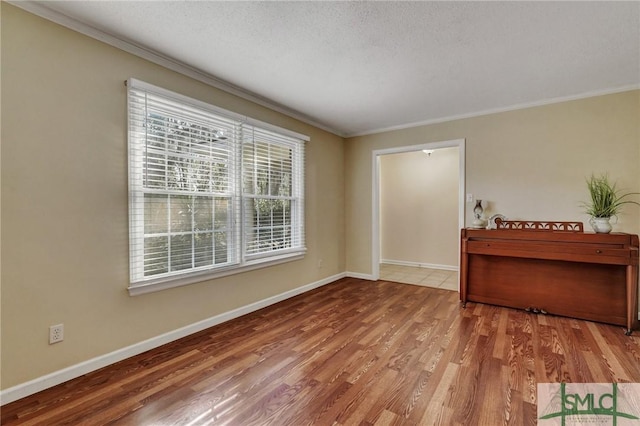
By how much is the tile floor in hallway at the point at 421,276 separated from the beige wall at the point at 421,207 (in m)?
0.30

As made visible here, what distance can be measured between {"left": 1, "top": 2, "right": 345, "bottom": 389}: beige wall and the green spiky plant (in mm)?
4174

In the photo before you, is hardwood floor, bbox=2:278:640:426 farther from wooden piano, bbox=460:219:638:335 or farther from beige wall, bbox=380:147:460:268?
beige wall, bbox=380:147:460:268

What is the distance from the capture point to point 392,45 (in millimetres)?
2236

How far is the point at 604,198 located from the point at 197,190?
3954 mm

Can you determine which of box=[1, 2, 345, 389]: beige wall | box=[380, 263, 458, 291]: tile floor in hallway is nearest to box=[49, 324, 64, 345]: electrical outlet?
box=[1, 2, 345, 389]: beige wall

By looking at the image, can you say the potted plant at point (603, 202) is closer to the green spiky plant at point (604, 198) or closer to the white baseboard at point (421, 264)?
the green spiky plant at point (604, 198)

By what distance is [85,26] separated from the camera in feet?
6.56

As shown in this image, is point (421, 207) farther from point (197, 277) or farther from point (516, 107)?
point (197, 277)

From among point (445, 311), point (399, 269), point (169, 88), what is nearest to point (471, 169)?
point (445, 311)

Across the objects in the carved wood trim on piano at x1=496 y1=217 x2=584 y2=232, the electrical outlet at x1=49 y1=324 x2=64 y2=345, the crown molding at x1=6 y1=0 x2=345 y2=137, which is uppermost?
the crown molding at x1=6 y1=0 x2=345 y2=137

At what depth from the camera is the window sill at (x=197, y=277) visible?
2273 millimetres

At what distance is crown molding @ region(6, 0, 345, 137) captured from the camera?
1.82 meters

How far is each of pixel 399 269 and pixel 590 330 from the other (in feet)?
9.64

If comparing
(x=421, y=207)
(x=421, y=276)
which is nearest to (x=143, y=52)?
(x=421, y=276)
